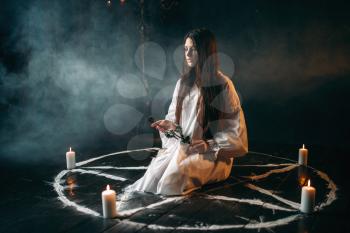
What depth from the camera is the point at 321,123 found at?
5660 millimetres

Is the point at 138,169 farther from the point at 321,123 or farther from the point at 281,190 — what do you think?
the point at 321,123

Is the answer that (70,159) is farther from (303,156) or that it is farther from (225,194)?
(303,156)

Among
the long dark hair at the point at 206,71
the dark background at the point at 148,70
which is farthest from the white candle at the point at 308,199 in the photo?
the dark background at the point at 148,70

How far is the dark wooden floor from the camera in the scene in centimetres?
248

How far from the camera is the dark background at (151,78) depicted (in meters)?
5.27

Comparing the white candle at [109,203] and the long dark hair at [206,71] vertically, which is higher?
the long dark hair at [206,71]

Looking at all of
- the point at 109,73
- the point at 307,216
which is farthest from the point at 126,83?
the point at 307,216

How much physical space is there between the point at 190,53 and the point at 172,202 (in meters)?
1.35

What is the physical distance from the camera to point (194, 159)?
10.3 feet

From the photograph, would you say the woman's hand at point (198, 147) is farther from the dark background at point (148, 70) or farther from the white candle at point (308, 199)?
the dark background at point (148, 70)

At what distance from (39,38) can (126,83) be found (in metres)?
1.59

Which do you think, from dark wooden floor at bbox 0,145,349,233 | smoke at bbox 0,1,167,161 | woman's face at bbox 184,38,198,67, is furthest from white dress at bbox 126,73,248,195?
smoke at bbox 0,1,167,161

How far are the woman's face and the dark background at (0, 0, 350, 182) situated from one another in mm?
2266

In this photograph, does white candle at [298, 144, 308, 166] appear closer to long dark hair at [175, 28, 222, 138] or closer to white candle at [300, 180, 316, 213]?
long dark hair at [175, 28, 222, 138]
